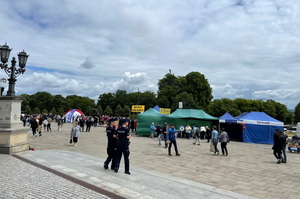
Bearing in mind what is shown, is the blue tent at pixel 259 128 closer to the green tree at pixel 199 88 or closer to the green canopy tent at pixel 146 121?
the green canopy tent at pixel 146 121

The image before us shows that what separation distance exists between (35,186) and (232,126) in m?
23.9

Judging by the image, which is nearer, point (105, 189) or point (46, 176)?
point (105, 189)

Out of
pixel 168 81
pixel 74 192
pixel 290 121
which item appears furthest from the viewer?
pixel 290 121

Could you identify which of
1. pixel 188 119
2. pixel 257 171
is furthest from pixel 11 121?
pixel 188 119

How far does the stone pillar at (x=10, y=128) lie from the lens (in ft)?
34.6

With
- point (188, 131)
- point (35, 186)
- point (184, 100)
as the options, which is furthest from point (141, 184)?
point (184, 100)

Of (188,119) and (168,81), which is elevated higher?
(168,81)

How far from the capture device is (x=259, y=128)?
80.2 feet

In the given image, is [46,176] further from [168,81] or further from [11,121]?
[168,81]

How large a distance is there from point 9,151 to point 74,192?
6.36 meters

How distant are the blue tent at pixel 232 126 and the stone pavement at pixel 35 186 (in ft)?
68.0

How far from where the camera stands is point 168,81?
6144cm

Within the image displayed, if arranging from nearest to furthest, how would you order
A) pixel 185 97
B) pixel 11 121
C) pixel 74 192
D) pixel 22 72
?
pixel 74 192
pixel 11 121
pixel 22 72
pixel 185 97

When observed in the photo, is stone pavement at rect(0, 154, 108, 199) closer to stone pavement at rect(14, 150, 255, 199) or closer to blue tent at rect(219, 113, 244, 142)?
stone pavement at rect(14, 150, 255, 199)
